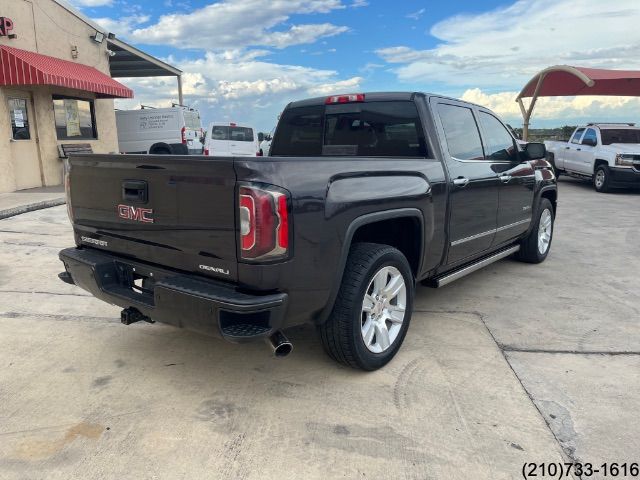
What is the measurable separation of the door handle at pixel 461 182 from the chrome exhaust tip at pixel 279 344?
2016mm

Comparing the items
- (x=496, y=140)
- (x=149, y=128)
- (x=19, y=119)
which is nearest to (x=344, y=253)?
(x=496, y=140)

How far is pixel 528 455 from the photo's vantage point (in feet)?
8.36

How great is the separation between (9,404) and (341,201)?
2269 millimetres

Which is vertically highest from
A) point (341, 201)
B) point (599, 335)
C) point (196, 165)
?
point (196, 165)

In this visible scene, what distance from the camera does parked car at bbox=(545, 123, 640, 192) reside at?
13.0m

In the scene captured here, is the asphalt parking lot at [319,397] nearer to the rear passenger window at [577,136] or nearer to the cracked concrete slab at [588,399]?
the cracked concrete slab at [588,399]

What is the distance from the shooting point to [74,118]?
14328 mm

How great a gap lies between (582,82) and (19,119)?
2087 centimetres

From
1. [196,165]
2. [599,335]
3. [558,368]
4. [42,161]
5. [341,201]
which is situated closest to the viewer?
[196,165]

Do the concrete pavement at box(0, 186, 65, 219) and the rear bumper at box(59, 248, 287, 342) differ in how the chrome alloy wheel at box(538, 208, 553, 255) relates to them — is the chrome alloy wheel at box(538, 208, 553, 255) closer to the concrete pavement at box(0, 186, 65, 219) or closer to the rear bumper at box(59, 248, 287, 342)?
the rear bumper at box(59, 248, 287, 342)

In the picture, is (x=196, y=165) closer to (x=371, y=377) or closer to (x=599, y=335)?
(x=371, y=377)

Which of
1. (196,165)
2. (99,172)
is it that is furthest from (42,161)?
(196,165)

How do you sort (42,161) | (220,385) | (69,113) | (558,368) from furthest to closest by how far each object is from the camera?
(69,113) → (42,161) → (558,368) → (220,385)

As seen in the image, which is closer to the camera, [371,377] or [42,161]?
[371,377]
